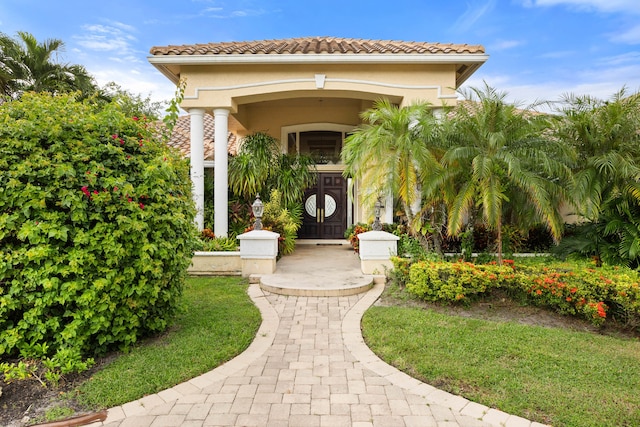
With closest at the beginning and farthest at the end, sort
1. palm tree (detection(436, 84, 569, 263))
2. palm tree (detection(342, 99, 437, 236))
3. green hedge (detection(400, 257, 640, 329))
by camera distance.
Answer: green hedge (detection(400, 257, 640, 329))
palm tree (detection(436, 84, 569, 263))
palm tree (detection(342, 99, 437, 236))

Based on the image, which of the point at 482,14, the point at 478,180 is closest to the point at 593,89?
the point at 482,14

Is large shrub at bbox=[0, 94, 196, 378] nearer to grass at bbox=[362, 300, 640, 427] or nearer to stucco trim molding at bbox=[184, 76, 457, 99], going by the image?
grass at bbox=[362, 300, 640, 427]

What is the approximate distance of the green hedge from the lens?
5.51 meters

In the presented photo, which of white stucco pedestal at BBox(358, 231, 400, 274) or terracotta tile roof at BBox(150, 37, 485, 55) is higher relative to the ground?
terracotta tile roof at BBox(150, 37, 485, 55)

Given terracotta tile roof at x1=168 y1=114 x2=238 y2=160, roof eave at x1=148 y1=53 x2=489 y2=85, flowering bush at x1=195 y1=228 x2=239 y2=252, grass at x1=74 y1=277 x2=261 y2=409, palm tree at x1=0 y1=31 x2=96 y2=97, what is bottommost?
grass at x1=74 y1=277 x2=261 y2=409

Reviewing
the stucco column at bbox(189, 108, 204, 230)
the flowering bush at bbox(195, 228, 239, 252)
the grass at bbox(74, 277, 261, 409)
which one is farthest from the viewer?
the stucco column at bbox(189, 108, 204, 230)

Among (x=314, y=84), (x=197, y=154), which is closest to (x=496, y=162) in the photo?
(x=314, y=84)

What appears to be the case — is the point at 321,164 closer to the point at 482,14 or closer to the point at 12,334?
the point at 482,14

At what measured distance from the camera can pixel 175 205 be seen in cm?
468

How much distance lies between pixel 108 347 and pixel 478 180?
21.4 feet

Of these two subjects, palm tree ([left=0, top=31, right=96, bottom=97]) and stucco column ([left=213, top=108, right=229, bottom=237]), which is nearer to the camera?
stucco column ([left=213, top=108, right=229, bottom=237])

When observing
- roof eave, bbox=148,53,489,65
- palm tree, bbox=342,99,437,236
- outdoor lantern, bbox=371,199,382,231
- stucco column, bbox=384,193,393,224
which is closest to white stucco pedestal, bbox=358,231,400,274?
outdoor lantern, bbox=371,199,382,231

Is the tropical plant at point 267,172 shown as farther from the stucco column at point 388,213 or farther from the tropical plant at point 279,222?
the stucco column at point 388,213

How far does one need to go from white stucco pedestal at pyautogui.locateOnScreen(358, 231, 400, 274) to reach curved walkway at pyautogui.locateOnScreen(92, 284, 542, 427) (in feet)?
10.7
